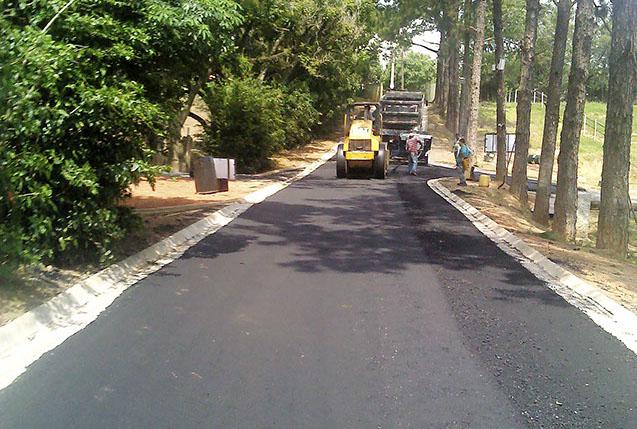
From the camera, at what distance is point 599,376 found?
18.1 feet

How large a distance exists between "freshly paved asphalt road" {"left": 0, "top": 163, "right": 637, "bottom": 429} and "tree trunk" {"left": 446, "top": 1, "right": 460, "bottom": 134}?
29.2m

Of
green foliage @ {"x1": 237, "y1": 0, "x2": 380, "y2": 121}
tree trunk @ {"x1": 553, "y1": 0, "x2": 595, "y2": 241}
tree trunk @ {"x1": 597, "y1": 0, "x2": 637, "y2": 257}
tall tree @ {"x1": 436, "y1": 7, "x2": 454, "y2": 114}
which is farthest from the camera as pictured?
tall tree @ {"x1": 436, "y1": 7, "x2": 454, "y2": 114}

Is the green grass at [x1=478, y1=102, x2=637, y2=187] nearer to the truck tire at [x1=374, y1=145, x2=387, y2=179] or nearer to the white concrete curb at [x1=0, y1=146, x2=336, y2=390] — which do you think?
the truck tire at [x1=374, y1=145, x2=387, y2=179]

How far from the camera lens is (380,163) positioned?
→ 25.6 m

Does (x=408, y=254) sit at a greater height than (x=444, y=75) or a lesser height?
lesser

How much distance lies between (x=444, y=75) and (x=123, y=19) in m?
53.4

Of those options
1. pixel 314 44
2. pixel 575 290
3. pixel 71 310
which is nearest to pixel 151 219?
pixel 71 310

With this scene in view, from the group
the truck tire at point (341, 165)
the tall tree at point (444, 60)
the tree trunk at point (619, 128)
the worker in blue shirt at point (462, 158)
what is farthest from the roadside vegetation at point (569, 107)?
the truck tire at point (341, 165)

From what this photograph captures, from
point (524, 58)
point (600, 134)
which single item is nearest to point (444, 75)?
point (600, 134)

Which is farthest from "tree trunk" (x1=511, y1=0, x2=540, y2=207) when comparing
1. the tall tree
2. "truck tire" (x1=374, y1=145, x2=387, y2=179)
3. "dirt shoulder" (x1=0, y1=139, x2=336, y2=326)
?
the tall tree

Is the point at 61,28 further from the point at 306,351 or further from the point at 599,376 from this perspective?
the point at 599,376

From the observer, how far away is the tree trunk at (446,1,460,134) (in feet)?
121

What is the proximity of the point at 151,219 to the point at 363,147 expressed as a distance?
13.2m

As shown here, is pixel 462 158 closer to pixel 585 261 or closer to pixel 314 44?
pixel 585 261
